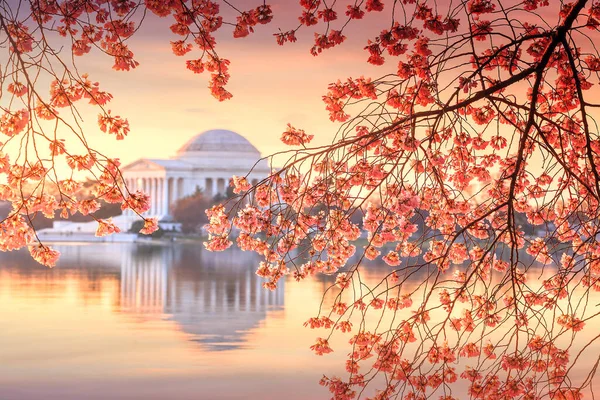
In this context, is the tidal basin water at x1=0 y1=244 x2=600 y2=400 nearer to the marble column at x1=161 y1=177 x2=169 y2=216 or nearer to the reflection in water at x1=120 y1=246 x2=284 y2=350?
the reflection in water at x1=120 y1=246 x2=284 y2=350

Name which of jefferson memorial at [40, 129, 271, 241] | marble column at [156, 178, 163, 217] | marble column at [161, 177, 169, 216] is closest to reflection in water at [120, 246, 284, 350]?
marble column at [161, 177, 169, 216]

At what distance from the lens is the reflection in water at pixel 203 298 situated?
16281 mm

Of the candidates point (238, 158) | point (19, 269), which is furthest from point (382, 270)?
point (238, 158)

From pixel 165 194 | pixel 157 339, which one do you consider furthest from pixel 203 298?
pixel 165 194

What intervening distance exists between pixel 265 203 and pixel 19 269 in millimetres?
20910

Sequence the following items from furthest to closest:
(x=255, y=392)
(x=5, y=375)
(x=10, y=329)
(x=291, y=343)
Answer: (x=10, y=329)
(x=291, y=343)
(x=5, y=375)
(x=255, y=392)

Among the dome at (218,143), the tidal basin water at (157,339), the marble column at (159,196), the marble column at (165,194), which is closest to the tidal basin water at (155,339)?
the tidal basin water at (157,339)

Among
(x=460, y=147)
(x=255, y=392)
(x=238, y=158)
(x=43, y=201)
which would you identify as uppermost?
(x=238, y=158)

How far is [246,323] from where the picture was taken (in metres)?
17.1

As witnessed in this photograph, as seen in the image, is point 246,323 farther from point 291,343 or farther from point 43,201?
point 43,201

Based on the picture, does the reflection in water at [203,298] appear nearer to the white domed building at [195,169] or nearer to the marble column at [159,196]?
the marble column at [159,196]

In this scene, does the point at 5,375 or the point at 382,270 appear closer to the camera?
the point at 5,375

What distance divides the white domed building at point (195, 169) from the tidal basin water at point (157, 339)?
8532 centimetres

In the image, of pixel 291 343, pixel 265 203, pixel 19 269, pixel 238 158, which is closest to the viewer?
pixel 265 203
